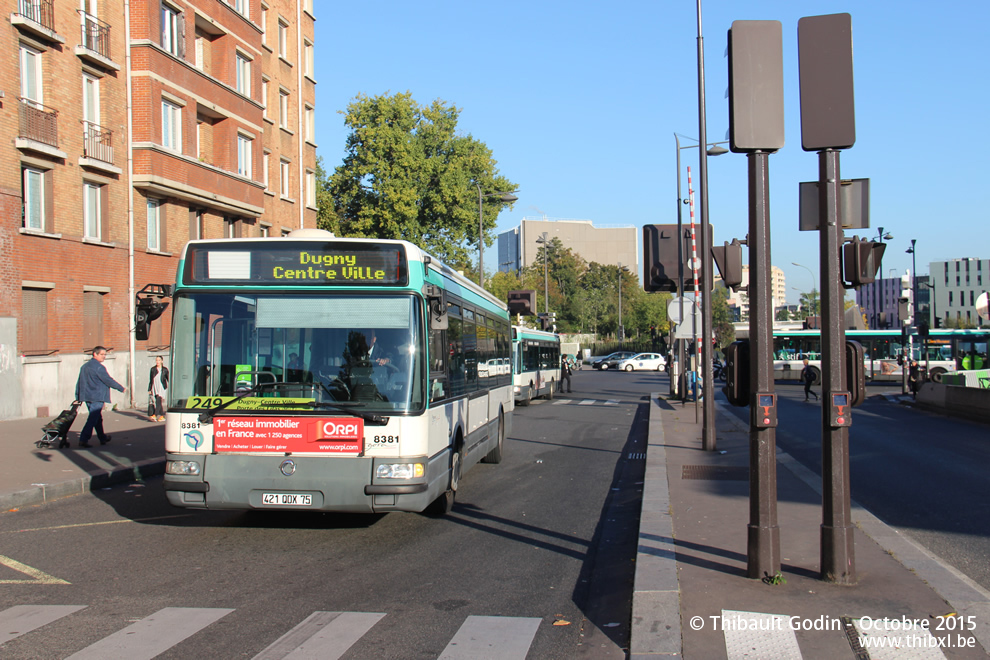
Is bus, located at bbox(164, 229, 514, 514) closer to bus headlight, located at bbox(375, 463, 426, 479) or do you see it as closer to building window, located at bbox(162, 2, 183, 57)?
bus headlight, located at bbox(375, 463, 426, 479)

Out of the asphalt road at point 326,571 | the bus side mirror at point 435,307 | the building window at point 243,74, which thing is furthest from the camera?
the building window at point 243,74

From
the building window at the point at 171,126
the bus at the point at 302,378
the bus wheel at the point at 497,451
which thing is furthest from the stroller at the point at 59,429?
the building window at the point at 171,126

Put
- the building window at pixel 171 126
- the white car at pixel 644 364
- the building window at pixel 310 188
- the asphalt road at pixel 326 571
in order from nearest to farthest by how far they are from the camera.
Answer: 1. the asphalt road at pixel 326 571
2. the building window at pixel 171 126
3. the building window at pixel 310 188
4. the white car at pixel 644 364

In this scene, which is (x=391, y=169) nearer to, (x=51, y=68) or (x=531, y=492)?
(x=51, y=68)

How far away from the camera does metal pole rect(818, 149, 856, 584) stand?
218 inches

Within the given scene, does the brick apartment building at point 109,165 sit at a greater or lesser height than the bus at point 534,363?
greater

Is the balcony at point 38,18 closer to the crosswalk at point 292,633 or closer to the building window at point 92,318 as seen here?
the building window at point 92,318

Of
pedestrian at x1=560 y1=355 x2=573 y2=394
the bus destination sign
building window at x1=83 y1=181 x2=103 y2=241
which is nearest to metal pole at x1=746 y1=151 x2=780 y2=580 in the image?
the bus destination sign

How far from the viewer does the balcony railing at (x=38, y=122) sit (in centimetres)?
1992

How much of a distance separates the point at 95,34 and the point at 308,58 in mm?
15903

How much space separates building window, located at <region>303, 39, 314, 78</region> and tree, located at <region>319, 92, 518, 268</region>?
27.4ft

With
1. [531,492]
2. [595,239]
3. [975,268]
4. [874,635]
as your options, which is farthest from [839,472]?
[975,268]

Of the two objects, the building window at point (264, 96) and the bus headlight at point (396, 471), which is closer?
the bus headlight at point (396, 471)

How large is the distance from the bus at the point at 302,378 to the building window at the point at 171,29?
20.8 metres
